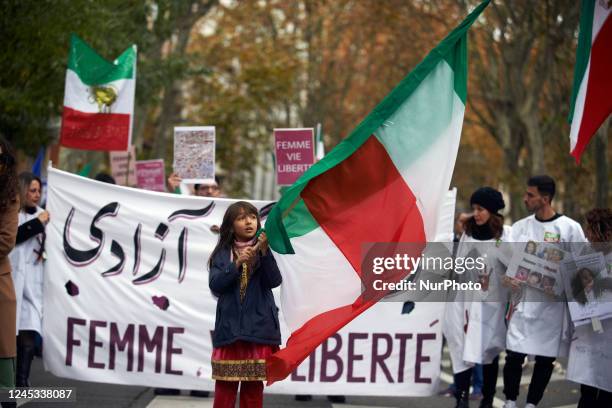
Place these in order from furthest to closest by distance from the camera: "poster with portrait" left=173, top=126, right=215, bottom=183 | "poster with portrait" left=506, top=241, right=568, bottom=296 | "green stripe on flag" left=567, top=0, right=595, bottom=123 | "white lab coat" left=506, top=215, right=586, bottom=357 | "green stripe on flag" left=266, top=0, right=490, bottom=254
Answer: "poster with portrait" left=173, top=126, right=215, bottom=183 < "white lab coat" left=506, top=215, right=586, bottom=357 < "poster with portrait" left=506, top=241, right=568, bottom=296 < "green stripe on flag" left=567, top=0, right=595, bottom=123 < "green stripe on flag" left=266, top=0, right=490, bottom=254

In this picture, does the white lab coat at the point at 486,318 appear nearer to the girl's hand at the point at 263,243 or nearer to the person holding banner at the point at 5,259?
the girl's hand at the point at 263,243

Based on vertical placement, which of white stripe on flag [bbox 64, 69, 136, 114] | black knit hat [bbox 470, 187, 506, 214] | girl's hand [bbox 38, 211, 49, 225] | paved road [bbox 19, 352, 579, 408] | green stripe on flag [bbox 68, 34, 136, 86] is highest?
green stripe on flag [bbox 68, 34, 136, 86]

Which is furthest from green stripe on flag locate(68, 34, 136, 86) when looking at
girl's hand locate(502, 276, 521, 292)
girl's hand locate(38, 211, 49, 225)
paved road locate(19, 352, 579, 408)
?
girl's hand locate(502, 276, 521, 292)

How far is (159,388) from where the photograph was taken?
9.48 m

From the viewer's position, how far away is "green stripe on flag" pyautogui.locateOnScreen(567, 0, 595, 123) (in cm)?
748

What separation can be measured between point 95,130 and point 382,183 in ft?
18.0

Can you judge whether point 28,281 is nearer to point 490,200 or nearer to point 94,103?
point 94,103

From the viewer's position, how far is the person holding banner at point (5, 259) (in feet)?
21.7

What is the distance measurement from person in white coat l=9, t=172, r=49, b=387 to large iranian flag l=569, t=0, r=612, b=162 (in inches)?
171

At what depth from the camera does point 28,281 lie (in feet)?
29.0

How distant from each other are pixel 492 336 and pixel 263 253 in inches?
113

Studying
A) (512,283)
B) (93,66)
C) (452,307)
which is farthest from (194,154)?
(512,283)

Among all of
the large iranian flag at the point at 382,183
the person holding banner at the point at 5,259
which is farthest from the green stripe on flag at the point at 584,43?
the person holding banner at the point at 5,259

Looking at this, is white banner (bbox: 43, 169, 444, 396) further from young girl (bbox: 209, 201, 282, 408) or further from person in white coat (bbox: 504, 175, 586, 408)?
young girl (bbox: 209, 201, 282, 408)
